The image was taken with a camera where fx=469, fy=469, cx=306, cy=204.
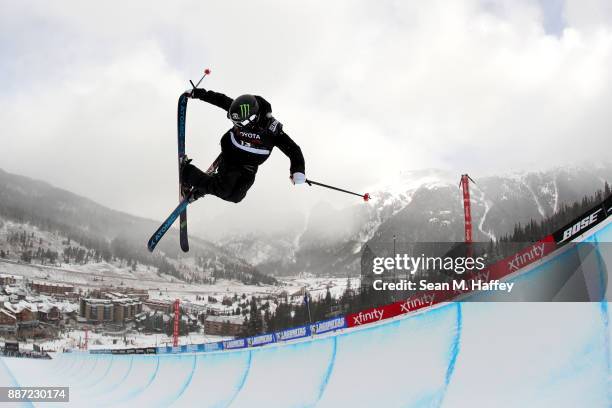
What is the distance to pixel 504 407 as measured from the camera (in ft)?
16.9

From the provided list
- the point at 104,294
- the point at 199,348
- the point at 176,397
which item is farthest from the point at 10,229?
the point at 176,397

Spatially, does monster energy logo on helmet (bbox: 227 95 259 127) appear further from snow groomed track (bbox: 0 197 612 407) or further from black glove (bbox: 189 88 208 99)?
snow groomed track (bbox: 0 197 612 407)

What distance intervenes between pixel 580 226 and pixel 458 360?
2244 mm

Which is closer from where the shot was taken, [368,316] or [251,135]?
[251,135]

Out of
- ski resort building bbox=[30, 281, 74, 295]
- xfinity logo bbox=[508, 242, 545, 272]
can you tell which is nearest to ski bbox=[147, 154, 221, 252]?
xfinity logo bbox=[508, 242, 545, 272]

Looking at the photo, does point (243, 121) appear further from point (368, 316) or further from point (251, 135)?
point (368, 316)

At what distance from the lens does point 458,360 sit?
6070mm

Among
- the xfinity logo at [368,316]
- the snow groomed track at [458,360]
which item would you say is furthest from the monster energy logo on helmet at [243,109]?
the xfinity logo at [368,316]

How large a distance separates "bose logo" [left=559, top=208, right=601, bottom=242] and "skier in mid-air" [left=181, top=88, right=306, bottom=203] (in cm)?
319

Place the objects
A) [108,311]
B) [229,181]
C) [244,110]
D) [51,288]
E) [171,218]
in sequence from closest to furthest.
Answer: [244,110]
[229,181]
[171,218]
[108,311]
[51,288]

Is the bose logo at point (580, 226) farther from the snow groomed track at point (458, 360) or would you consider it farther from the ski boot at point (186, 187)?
the ski boot at point (186, 187)

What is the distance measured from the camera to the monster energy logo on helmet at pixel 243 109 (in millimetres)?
5520

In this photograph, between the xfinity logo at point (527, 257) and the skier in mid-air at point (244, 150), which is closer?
the xfinity logo at point (527, 257)

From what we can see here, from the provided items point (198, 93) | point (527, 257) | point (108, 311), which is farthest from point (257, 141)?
point (108, 311)
